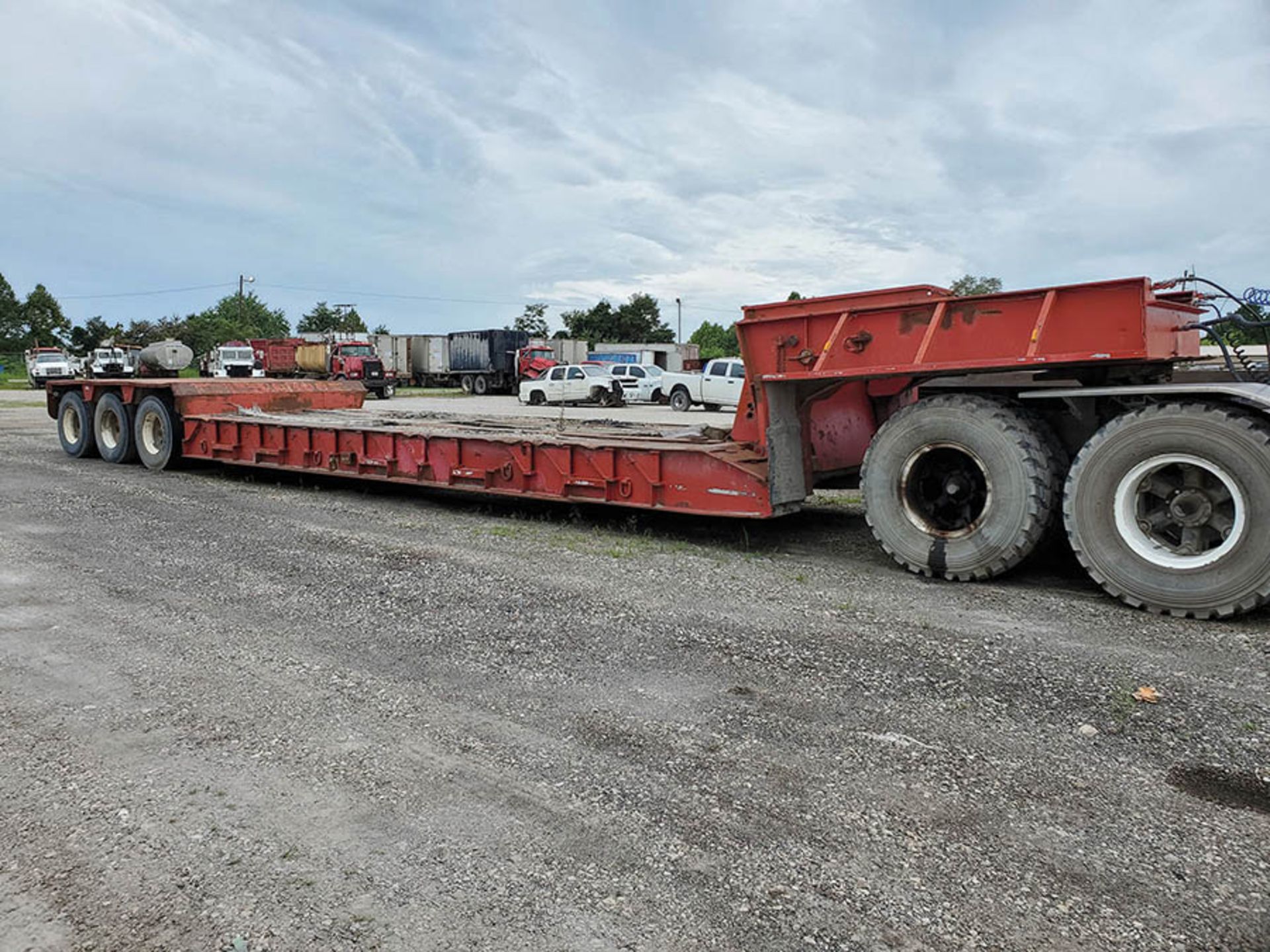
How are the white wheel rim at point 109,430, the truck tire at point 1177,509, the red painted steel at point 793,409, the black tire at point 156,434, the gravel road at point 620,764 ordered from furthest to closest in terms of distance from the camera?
the white wheel rim at point 109,430 < the black tire at point 156,434 < the red painted steel at point 793,409 < the truck tire at point 1177,509 < the gravel road at point 620,764

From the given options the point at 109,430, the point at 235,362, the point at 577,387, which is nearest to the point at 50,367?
the point at 235,362

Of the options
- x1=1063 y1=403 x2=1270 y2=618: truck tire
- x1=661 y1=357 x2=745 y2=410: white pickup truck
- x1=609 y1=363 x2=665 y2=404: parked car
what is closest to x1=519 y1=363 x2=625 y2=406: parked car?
x1=609 y1=363 x2=665 y2=404: parked car

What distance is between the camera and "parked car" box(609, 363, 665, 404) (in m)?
30.4

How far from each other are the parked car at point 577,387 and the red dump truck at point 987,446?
70.9 feet

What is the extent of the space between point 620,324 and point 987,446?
258 feet

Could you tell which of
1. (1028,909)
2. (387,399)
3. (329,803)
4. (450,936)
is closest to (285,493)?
(329,803)

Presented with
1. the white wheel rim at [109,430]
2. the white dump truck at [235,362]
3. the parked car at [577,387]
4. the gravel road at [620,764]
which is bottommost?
the gravel road at [620,764]

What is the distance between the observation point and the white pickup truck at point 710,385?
26.1m

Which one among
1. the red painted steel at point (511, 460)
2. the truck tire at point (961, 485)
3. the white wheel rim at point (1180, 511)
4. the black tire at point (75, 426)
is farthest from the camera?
the black tire at point (75, 426)

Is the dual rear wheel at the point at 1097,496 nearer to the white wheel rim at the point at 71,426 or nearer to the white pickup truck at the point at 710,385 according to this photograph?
the white wheel rim at the point at 71,426

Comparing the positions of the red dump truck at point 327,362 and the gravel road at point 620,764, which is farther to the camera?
the red dump truck at point 327,362

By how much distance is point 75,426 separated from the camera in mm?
13930

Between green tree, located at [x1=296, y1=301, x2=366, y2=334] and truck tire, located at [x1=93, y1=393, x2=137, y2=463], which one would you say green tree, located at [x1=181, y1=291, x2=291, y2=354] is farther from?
truck tire, located at [x1=93, y1=393, x2=137, y2=463]

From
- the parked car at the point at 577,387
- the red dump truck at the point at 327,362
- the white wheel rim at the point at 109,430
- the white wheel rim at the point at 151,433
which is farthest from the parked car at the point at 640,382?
the white wheel rim at the point at 151,433
